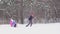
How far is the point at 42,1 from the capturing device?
2681 centimetres

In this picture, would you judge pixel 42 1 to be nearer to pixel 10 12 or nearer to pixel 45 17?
pixel 45 17

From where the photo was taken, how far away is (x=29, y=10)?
26109 mm

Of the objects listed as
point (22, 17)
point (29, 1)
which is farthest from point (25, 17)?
point (29, 1)

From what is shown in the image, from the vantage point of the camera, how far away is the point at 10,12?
26.2 metres

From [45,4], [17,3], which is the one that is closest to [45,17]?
[45,4]

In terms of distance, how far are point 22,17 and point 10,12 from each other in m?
1.53

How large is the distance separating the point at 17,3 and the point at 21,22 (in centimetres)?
229

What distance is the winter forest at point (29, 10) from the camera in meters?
25.9

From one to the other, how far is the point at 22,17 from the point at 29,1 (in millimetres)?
2068

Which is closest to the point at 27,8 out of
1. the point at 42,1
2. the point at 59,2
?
the point at 42,1

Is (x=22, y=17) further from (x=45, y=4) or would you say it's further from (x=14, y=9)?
(x=45, y=4)

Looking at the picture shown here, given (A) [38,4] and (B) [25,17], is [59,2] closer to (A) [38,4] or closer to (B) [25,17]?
(A) [38,4]

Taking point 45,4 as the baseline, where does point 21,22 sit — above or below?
below

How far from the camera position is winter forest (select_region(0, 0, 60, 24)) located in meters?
25.9
